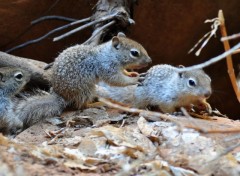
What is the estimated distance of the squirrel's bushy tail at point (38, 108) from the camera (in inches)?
175

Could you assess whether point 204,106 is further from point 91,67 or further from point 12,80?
point 12,80

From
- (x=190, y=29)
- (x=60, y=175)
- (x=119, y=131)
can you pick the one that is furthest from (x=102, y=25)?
(x=60, y=175)

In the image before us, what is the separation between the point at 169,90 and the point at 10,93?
1477 millimetres

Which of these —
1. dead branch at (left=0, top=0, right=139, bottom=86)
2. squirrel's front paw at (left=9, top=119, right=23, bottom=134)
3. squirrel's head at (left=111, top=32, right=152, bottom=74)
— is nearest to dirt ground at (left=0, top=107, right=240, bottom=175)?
squirrel's front paw at (left=9, top=119, right=23, bottom=134)

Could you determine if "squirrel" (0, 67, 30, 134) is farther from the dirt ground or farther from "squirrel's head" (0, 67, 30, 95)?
the dirt ground

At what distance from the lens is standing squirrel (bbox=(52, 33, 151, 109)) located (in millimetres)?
4664

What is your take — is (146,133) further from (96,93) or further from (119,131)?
(96,93)

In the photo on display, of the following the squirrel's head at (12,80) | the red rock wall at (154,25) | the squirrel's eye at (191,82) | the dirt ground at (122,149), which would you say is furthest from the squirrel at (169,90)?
the red rock wall at (154,25)

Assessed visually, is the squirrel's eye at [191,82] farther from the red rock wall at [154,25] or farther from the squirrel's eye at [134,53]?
the red rock wall at [154,25]

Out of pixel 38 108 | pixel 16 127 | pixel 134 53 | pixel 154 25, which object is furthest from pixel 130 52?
pixel 154 25

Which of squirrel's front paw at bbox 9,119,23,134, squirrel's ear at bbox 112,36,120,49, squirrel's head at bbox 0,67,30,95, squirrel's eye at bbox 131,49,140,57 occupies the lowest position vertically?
squirrel's front paw at bbox 9,119,23,134

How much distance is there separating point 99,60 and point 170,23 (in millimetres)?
1699

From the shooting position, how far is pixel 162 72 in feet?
15.4

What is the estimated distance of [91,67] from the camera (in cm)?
475
